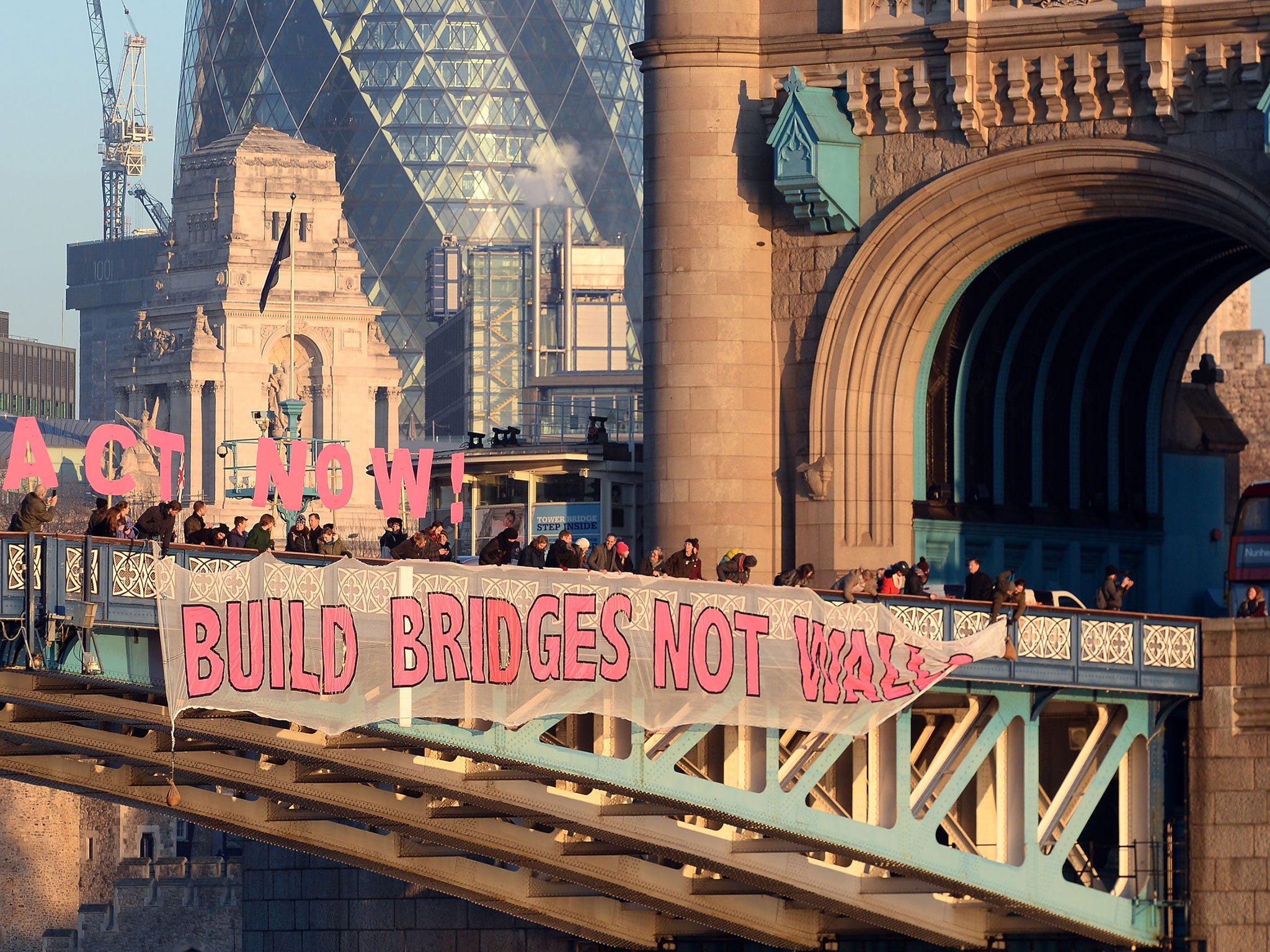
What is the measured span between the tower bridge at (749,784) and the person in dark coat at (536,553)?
247 cm

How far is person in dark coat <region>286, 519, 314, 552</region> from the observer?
43.9 meters

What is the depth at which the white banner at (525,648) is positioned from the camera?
40250mm

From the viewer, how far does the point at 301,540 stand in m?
44.2

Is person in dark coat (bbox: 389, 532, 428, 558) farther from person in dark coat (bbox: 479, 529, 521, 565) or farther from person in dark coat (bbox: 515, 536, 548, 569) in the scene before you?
person in dark coat (bbox: 515, 536, 548, 569)

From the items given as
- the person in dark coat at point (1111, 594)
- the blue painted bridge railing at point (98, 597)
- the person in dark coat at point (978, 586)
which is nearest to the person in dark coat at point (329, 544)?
the blue painted bridge railing at point (98, 597)

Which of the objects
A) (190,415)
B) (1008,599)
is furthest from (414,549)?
(190,415)

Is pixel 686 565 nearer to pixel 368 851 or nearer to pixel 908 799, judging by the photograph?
pixel 908 799

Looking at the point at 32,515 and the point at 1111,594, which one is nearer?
the point at 32,515

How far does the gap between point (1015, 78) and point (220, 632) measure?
19567mm

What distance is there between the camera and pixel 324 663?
4050 cm

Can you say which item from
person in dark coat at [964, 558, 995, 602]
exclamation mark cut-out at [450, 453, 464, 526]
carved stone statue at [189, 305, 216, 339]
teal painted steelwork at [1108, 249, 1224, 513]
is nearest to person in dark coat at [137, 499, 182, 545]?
person in dark coat at [964, 558, 995, 602]

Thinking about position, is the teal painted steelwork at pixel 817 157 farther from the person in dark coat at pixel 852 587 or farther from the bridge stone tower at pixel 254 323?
the bridge stone tower at pixel 254 323

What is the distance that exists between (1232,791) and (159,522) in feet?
59.0

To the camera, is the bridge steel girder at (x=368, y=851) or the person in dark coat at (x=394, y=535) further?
the bridge steel girder at (x=368, y=851)
